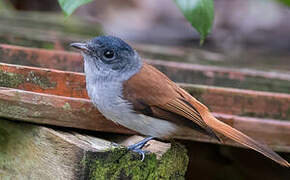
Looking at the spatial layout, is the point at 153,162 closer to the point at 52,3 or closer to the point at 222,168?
the point at 222,168

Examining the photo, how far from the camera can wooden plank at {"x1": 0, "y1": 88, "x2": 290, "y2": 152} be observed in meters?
2.74

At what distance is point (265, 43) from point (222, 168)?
436 cm

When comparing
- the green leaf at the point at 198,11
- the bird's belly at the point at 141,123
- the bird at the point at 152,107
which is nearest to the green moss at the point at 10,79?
the bird at the point at 152,107

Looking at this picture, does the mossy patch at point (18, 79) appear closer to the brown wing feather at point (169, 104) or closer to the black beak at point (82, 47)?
the black beak at point (82, 47)

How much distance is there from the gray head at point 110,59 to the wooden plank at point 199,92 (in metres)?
0.14

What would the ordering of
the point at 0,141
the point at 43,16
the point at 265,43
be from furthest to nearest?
the point at 265,43 → the point at 43,16 → the point at 0,141

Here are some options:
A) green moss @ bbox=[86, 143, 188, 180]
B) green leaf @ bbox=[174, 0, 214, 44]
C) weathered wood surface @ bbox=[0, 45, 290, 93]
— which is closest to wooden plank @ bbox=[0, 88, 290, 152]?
green moss @ bbox=[86, 143, 188, 180]

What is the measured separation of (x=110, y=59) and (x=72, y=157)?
2.99ft

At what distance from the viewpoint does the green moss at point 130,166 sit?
8.46ft

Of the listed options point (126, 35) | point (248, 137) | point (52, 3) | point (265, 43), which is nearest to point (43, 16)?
point (126, 35)

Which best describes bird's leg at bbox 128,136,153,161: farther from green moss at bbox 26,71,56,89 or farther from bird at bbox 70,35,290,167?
green moss at bbox 26,71,56,89

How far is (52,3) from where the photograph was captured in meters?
9.30

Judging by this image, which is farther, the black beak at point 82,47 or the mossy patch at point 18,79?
the black beak at point 82,47

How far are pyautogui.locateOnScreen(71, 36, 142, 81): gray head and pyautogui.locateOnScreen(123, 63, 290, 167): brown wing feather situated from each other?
0.15 m
